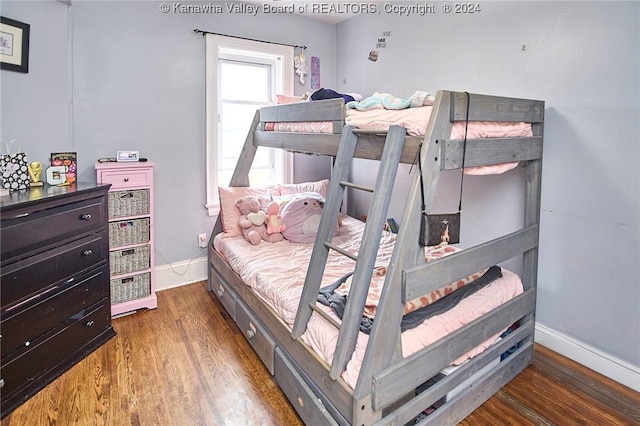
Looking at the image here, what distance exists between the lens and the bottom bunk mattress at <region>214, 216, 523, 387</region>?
1.71m

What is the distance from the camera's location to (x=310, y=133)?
7.44 feet

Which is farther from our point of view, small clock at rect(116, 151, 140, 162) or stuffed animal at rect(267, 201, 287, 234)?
stuffed animal at rect(267, 201, 287, 234)

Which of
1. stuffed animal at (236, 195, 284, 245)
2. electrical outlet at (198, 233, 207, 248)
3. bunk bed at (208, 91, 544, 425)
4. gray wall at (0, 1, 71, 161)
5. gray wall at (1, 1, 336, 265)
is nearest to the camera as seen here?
bunk bed at (208, 91, 544, 425)

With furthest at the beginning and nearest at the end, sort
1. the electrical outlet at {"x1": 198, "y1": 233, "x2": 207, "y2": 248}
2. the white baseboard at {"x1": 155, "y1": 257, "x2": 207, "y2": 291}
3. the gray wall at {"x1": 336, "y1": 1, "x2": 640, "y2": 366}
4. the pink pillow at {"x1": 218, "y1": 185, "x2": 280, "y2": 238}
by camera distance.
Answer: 1. the electrical outlet at {"x1": 198, "y1": 233, "x2": 207, "y2": 248}
2. the white baseboard at {"x1": 155, "y1": 257, "x2": 207, "y2": 291}
3. the pink pillow at {"x1": 218, "y1": 185, "x2": 280, "y2": 238}
4. the gray wall at {"x1": 336, "y1": 1, "x2": 640, "y2": 366}

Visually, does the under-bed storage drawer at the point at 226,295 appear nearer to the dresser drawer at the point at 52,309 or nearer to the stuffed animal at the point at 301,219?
the stuffed animal at the point at 301,219

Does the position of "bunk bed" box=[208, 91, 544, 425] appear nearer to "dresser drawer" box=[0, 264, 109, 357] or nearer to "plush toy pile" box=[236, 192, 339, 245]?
"plush toy pile" box=[236, 192, 339, 245]

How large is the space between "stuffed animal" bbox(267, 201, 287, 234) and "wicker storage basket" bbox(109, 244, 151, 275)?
934mm

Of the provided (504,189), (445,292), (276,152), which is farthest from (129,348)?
(504,189)

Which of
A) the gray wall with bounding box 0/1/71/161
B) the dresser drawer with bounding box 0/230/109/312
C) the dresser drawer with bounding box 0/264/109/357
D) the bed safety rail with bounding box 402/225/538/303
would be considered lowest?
the dresser drawer with bounding box 0/264/109/357

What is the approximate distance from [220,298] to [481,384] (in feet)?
6.47

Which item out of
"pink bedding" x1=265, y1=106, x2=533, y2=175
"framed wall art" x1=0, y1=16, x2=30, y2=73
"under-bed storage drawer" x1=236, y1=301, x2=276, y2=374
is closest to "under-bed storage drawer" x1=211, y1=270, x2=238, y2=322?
"under-bed storage drawer" x1=236, y1=301, x2=276, y2=374

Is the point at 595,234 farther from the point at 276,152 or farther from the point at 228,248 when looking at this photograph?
the point at 276,152

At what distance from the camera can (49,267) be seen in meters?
2.13

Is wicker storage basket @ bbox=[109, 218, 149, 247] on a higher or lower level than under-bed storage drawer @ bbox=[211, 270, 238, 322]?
higher
